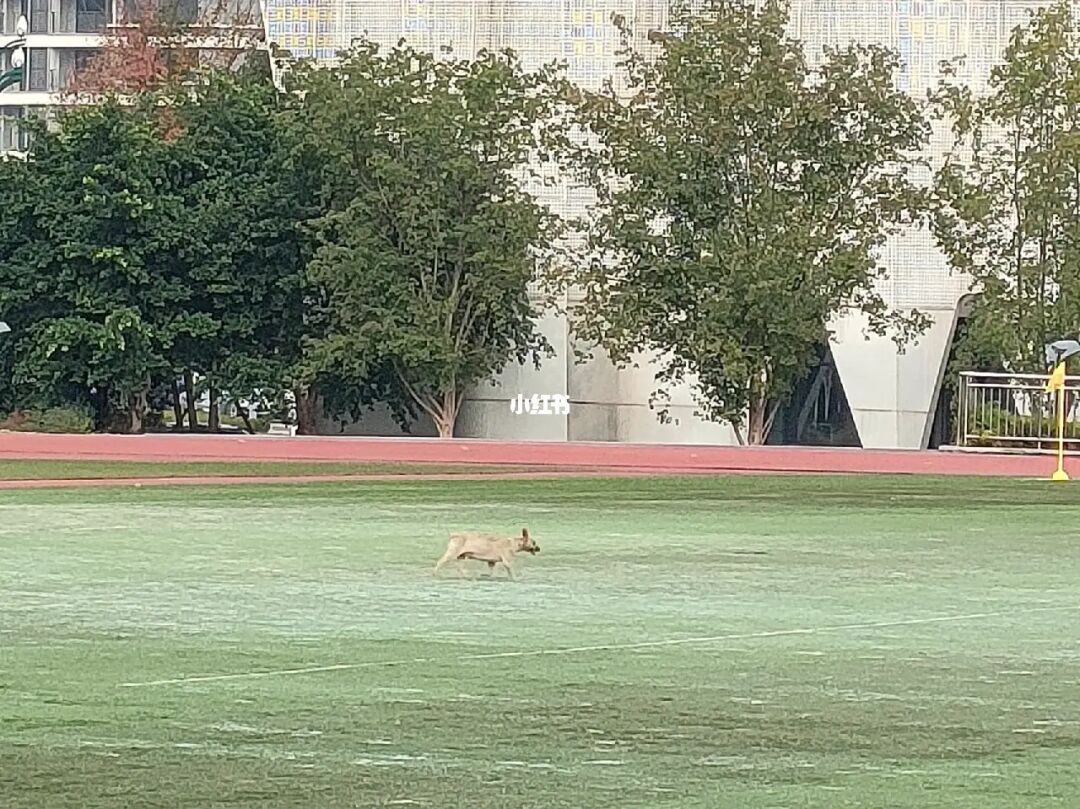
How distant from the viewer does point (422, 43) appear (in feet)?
148

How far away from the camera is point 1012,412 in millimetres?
35281

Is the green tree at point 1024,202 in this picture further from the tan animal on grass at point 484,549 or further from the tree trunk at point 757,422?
the tan animal on grass at point 484,549

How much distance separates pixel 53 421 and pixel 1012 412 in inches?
646

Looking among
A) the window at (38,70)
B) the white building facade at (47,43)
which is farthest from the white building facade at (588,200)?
the window at (38,70)

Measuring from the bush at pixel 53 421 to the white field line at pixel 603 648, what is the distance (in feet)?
96.6

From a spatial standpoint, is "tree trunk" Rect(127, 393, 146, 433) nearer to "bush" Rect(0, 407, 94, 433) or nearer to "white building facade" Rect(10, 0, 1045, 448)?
"bush" Rect(0, 407, 94, 433)

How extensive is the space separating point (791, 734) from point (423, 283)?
32.5 meters

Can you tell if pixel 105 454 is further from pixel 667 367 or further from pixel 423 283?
pixel 667 367

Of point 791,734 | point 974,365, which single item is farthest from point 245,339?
point 791,734

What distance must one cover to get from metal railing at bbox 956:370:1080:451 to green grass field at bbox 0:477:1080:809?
49.3 ft

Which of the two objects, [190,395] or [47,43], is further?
[47,43]

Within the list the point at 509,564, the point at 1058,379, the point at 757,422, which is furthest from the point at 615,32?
the point at 509,564

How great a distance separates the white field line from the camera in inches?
382

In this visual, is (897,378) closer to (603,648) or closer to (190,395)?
(190,395)
